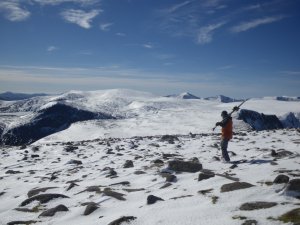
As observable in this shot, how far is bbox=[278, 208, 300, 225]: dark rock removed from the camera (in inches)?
243

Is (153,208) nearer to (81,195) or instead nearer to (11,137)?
(81,195)

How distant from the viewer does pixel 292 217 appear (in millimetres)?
6355

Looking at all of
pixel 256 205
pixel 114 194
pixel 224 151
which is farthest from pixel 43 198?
pixel 224 151

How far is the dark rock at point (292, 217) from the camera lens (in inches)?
243

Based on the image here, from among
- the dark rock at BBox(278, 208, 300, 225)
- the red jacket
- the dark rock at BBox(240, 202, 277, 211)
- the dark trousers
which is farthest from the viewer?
the red jacket

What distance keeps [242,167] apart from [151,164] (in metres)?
4.87

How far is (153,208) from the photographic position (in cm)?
830

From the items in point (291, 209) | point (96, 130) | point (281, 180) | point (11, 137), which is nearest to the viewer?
point (291, 209)

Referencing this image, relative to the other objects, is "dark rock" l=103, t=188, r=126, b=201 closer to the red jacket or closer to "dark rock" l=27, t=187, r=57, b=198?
"dark rock" l=27, t=187, r=57, b=198

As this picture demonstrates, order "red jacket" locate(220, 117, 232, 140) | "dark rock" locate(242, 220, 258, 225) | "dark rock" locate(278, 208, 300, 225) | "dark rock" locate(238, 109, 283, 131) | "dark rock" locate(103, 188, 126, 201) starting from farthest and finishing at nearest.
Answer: "dark rock" locate(238, 109, 283, 131), "red jacket" locate(220, 117, 232, 140), "dark rock" locate(103, 188, 126, 201), "dark rock" locate(242, 220, 258, 225), "dark rock" locate(278, 208, 300, 225)

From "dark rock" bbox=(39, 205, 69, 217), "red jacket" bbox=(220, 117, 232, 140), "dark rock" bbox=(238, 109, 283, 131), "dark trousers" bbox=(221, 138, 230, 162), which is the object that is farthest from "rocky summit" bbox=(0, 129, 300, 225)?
"dark rock" bbox=(238, 109, 283, 131)

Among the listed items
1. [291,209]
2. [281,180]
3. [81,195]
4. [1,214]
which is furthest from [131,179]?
[291,209]

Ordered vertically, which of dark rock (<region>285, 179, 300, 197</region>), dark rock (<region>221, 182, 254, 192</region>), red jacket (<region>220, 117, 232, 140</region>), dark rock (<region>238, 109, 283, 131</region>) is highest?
red jacket (<region>220, 117, 232, 140</region>)

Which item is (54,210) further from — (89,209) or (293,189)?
(293,189)
